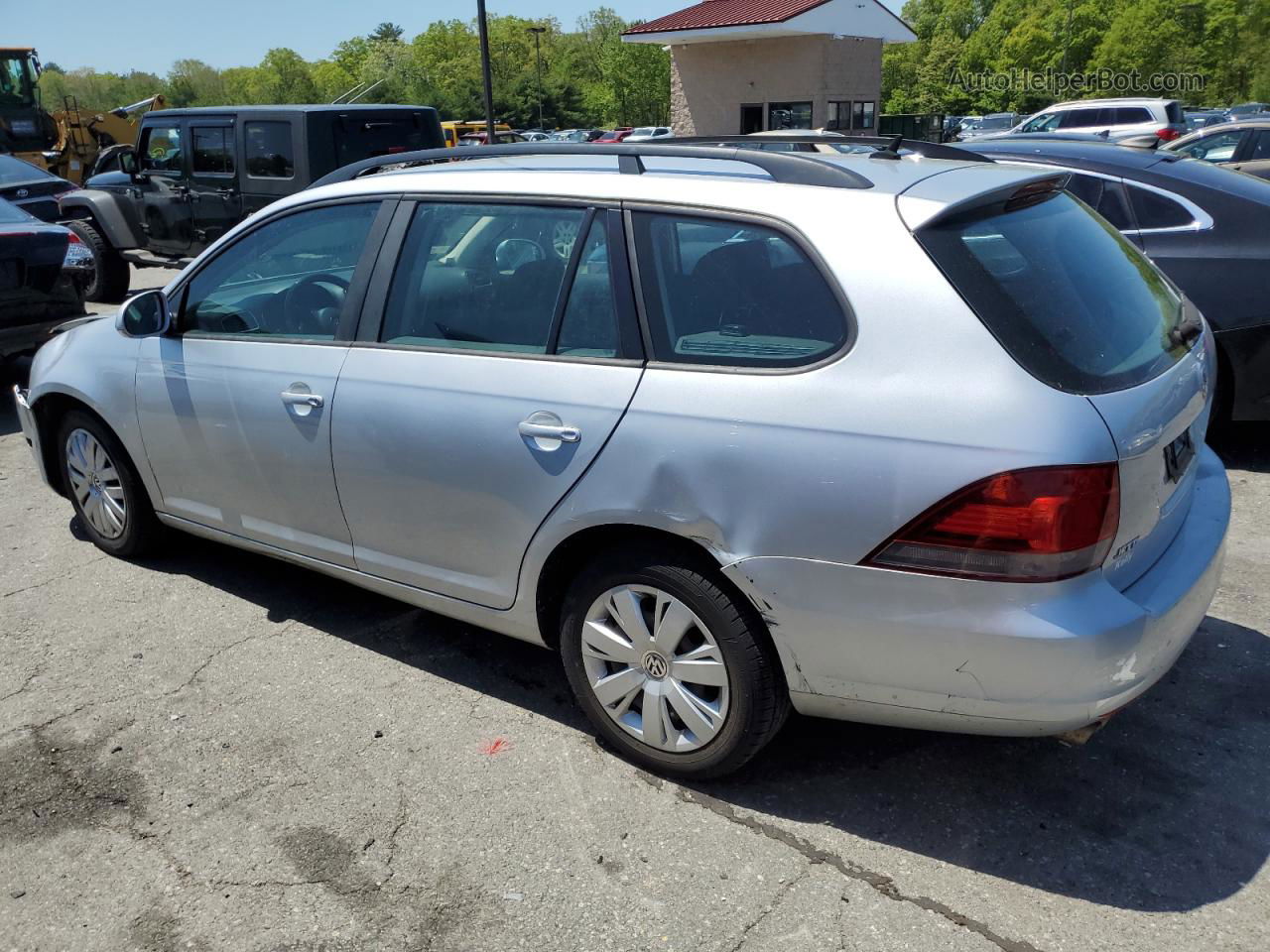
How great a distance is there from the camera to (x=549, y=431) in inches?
117

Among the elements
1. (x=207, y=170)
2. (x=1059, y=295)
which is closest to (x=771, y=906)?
(x=1059, y=295)

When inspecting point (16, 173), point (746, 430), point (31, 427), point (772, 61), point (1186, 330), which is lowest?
point (31, 427)

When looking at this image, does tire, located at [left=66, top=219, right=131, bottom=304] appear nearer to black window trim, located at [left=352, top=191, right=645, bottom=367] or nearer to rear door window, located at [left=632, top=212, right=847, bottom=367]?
black window trim, located at [left=352, top=191, right=645, bottom=367]

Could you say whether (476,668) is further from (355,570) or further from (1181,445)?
(1181,445)

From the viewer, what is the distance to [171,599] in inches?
174

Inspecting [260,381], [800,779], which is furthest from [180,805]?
[800,779]

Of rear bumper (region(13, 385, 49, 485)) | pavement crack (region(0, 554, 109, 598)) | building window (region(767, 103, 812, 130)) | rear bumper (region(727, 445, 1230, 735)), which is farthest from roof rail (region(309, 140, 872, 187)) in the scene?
building window (region(767, 103, 812, 130))

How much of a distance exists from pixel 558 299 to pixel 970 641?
1491 mm

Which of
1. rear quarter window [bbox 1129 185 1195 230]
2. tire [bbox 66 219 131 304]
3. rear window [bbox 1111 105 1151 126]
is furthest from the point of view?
rear window [bbox 1111 105 1151 126]

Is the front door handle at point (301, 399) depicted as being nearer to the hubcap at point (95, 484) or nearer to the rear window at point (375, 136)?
the hubcap at point (95, 484)

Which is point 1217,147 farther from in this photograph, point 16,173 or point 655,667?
point 16,173

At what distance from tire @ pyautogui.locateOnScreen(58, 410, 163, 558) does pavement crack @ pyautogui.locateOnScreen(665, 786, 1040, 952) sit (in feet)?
8.60

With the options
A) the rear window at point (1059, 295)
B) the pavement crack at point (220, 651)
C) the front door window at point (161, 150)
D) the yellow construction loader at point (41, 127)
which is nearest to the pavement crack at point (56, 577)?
the pavement crack at point (220, 651)

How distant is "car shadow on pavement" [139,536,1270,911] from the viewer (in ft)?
8.90
